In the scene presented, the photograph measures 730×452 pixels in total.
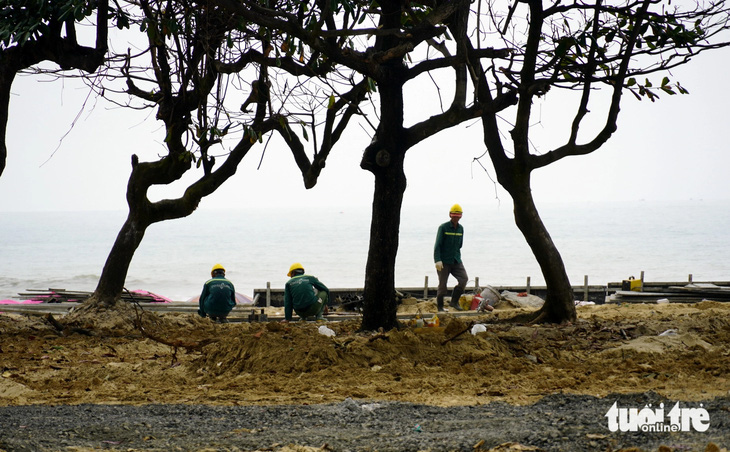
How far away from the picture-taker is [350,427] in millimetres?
4711

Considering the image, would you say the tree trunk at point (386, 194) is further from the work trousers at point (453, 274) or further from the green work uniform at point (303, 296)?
the work trousers at point (453, 274)

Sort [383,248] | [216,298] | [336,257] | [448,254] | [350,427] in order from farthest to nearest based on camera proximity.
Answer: [336,257], [448,254], [216,298], [383,248], [350,427]

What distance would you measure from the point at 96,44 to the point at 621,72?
7472mm

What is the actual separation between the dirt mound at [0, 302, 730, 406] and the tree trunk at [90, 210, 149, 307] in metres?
0.66

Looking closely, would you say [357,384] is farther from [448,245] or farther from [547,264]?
[448,245]

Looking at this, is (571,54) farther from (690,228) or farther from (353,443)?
(690,228)

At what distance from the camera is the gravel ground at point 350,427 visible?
12.7ft

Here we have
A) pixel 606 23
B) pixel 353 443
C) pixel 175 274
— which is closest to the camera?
pixel 353 443

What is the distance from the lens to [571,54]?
33.7 feet

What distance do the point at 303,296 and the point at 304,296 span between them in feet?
0.06

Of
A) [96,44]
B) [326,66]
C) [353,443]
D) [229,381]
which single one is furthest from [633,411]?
[96,44]

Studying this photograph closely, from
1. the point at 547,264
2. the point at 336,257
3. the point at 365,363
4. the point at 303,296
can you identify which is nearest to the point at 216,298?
the point at 303,296

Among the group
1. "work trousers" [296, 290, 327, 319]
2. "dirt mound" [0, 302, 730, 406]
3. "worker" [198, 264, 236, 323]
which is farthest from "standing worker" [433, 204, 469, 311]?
"worker" [198, 264, 236, 323]

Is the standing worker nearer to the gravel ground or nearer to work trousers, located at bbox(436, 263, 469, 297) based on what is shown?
work trousers, located at bbox(436, 263, 469, 297)
